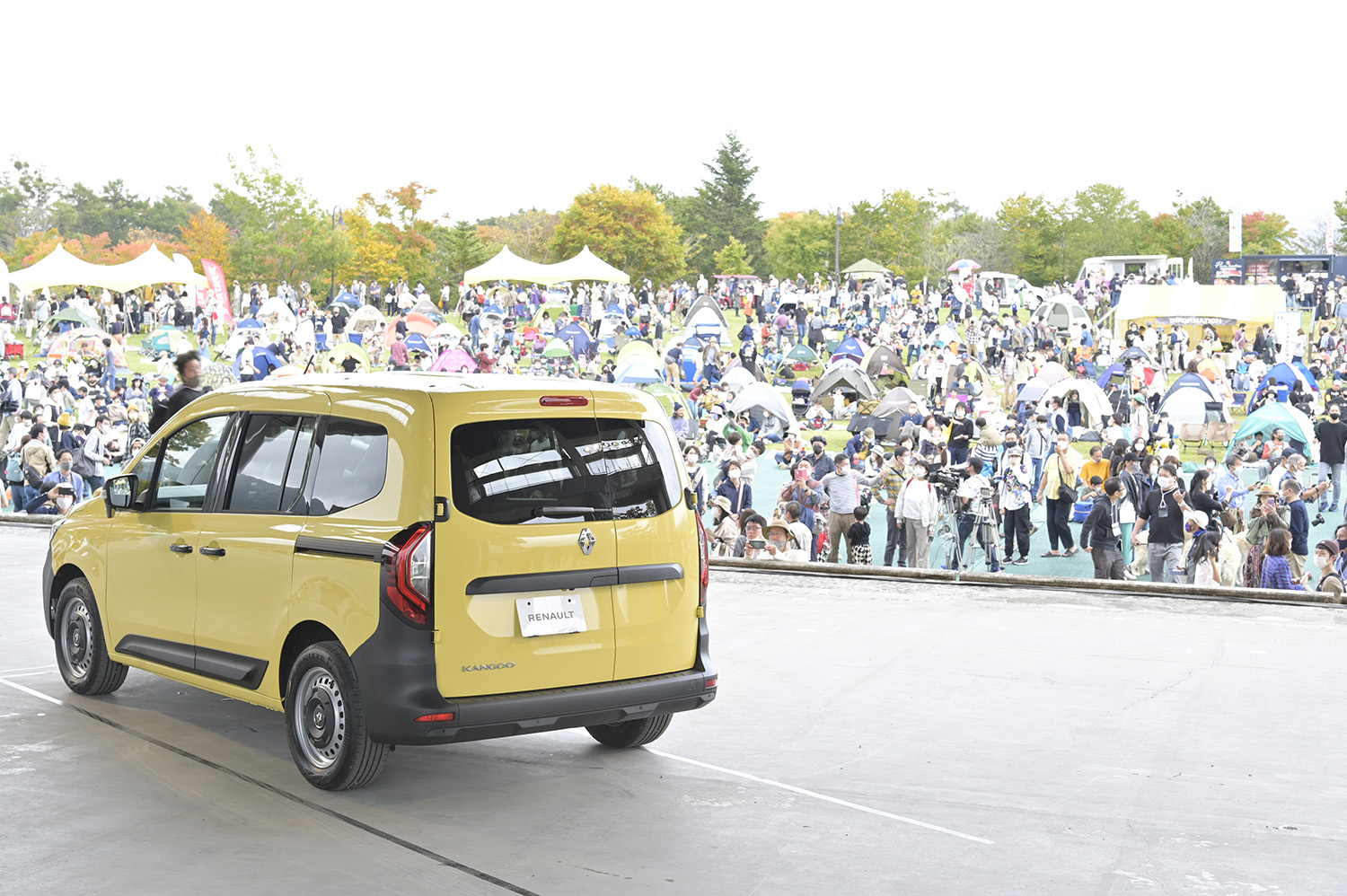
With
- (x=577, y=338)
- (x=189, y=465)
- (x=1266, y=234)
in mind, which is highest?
(x=1266, y=234)

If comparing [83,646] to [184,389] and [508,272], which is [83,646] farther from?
[508,272]

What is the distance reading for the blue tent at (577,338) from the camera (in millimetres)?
45406

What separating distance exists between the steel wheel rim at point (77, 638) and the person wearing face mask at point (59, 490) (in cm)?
1130

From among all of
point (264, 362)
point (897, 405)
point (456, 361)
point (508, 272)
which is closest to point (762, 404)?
point (897, 405)

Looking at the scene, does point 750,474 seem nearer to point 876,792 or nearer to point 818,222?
point 876,792

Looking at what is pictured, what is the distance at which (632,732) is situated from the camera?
641 centimetres

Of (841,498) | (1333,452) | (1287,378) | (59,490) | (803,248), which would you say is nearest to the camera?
(841,498)

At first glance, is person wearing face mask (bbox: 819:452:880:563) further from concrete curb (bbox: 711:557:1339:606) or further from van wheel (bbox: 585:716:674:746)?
van wheel (bbox: 585:716:674:746)

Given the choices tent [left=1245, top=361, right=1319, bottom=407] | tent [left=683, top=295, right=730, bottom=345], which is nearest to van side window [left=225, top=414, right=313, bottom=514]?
tent [left=1245, top=361, right=1319, bottom=407]

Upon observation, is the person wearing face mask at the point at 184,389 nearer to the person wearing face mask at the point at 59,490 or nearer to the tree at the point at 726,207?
the person wearing face mask at the point at 59,490

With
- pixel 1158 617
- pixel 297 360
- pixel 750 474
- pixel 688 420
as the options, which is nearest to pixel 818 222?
pixel 297 360

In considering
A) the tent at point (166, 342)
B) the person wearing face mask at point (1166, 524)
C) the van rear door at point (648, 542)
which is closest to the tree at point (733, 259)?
the tent at point (166, 342)

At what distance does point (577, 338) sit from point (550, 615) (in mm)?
40649

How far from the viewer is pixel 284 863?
15.6 feet
